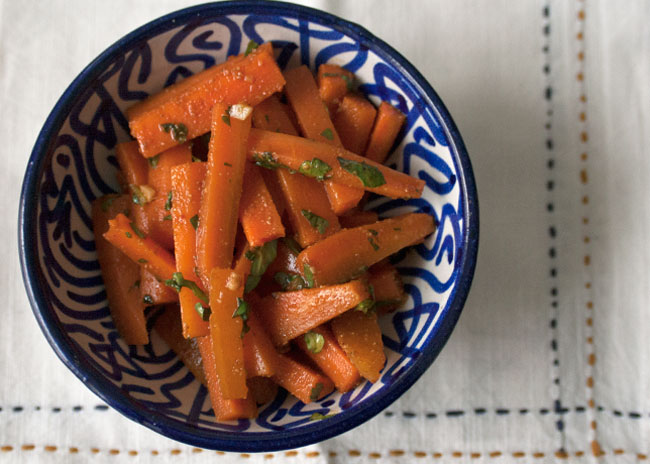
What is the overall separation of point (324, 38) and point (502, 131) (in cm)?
69

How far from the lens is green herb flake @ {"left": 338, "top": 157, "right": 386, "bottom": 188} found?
1493 mm

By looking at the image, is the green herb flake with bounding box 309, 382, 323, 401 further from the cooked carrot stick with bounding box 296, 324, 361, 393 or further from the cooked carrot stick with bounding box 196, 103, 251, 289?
the cooked carrot stick with bounding box 196, 103, 251, 289

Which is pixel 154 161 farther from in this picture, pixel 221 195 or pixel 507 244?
pixel 507 244

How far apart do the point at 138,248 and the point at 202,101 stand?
40 cm

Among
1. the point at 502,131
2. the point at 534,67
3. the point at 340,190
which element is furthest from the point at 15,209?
the point at 534,67

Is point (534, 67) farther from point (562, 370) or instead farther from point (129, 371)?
point (129, 371)

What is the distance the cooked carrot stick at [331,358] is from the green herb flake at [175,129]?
1.94 ft

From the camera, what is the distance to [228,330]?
141cm

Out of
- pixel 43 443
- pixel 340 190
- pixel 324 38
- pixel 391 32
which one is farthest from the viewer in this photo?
pixel 391 32

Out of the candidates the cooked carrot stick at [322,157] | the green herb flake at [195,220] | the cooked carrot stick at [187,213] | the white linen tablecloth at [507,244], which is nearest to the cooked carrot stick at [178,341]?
the cooked carrot stick at [187,213]

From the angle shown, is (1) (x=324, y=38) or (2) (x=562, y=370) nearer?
(1) (x=324, y=38)

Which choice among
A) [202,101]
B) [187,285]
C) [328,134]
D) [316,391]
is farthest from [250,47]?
[316,391]

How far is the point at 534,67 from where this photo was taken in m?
2.02

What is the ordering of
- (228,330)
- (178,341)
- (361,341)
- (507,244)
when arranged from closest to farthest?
(228,330)
(361,341)
(178,341)
(507,244)
